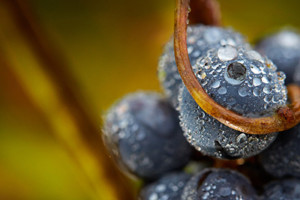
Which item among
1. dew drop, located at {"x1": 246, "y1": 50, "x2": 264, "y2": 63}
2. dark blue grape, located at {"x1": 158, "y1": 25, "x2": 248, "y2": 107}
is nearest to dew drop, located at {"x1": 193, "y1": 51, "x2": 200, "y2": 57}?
dark blue grape, located at {"x1": 158, "y1": 25, "x2": 248, "y2": 107}

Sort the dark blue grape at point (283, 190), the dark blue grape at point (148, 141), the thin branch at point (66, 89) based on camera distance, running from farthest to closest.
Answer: the dark blue grape at point (148, 141)
the dark blue grape at point (283, 190)
the thin branch at point (66, 89)

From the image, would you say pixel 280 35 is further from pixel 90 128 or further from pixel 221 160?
pixel 90 128

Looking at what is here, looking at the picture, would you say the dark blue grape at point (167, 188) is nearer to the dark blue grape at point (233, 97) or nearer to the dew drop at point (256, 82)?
the dark blue grape at point (233, 97)

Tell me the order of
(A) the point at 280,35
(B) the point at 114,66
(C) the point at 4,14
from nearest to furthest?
(C) the point at 4,14 < (A) the point at 280,35 < (B) the point at 114,66

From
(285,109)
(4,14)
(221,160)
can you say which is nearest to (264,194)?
(221,160)

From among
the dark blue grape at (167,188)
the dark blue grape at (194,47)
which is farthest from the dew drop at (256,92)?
the dark blue grape at (167,188)

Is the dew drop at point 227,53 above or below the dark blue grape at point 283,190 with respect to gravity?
above

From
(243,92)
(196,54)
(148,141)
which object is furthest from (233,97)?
(148,141)
